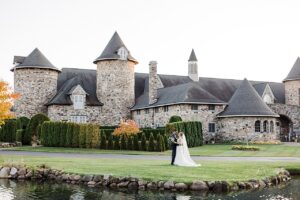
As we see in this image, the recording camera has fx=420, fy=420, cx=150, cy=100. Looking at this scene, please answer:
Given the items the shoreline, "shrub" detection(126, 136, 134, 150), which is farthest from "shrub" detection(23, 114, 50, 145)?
the shoreline

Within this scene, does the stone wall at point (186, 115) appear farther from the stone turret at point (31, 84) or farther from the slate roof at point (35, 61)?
the slate roof at point (35, 61)

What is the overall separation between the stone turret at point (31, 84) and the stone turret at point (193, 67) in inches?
726

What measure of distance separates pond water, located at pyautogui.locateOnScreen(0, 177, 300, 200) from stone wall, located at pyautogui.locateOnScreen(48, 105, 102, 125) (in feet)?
99.5

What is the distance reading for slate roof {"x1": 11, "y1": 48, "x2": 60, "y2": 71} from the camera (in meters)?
48.4

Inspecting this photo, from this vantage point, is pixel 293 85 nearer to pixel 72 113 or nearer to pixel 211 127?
pixel 211 127

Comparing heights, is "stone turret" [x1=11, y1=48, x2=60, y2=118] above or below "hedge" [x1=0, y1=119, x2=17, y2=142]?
above

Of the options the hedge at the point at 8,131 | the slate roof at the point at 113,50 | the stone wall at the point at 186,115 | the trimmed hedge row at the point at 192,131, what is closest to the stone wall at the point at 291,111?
the stone wall at the point at 186,115

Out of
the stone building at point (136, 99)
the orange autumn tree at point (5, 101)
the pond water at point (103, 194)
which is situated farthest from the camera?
the stone building at point (136, 99)

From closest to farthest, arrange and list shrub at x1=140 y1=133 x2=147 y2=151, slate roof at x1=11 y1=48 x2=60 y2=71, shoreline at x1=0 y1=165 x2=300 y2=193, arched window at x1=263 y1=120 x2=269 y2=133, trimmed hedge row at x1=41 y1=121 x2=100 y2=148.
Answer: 1. shoreline at x1=0 y1=165 x2=300 y2=193
2. shrub at x1=140 y1=133 x2=147 y2=151
3. trimmed hedge row at x1=41 y1=121 x2=100 y2=148
4. arched window at x1=263 y1=120 x2=269 y2=133
5. slate roof at x1=11 y1=48 x2=60 y2=71

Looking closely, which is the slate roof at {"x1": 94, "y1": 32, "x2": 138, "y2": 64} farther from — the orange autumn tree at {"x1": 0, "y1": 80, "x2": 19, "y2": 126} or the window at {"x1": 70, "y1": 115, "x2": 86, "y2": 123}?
the orange autumn tree at {"x1": 0, "y1": 80, "x2": 19, "y2": 126}

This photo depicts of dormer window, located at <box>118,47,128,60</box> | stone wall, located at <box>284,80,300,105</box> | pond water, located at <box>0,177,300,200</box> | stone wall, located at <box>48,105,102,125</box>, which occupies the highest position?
dormer window, located at <box>118,47,128,60</box>

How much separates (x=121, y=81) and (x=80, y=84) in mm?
5134

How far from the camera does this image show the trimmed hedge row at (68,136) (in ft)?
124

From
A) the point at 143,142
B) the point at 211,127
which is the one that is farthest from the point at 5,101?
the point at 211,127
